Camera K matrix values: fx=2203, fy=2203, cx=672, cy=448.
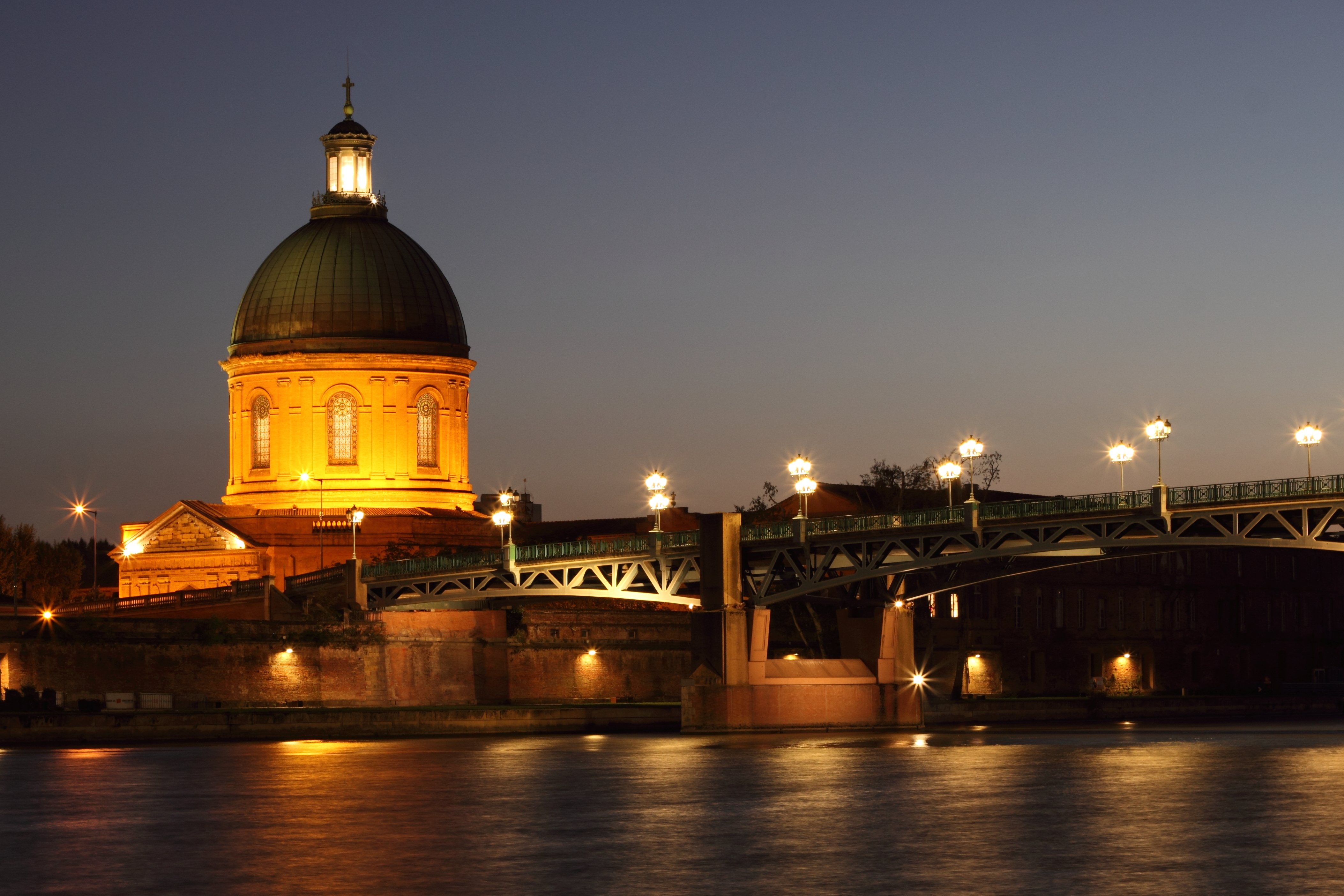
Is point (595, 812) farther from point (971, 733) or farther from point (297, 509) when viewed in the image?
point (297, 509)

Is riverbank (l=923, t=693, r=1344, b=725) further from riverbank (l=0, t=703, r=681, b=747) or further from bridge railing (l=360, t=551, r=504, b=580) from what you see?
bridge railing (l=360, t=551, r=504, b=580)

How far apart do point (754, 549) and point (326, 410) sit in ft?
126

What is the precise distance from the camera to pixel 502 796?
42844 mm

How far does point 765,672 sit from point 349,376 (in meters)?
40.1

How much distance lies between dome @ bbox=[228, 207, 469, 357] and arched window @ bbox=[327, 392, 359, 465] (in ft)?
9.64

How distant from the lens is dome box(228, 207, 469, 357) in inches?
4294

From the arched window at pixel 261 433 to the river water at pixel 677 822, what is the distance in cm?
5084

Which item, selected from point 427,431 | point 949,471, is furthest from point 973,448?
point 427,431

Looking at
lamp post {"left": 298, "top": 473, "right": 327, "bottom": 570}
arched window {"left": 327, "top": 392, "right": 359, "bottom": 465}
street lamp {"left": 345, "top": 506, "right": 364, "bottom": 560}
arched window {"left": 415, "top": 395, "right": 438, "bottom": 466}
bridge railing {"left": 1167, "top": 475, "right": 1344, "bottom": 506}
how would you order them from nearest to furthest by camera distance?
bridge railing {"left": 1167, "top": 475, "right": 1344, "bottom": 506} < street lamp {"left": 345, "top": 506, "right": 364, "bottom": 560} < lamp post {"left": 298, "top": 473, "right": 327, "bottom": 570} < arched window {"left": 327, "top": 392, "right": 359, "bottom": 465} < arched window {"left": 415, "top": 395, "right": 438, "bottom": 466}

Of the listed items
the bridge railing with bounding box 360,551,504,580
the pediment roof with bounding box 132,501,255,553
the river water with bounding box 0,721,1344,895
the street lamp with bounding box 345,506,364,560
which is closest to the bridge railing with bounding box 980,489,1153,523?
Answer: the river water with bounding box 0,721,1344,895

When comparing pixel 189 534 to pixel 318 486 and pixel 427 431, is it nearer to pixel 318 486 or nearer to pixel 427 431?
pixel 318 486

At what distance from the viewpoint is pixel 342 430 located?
110 metres

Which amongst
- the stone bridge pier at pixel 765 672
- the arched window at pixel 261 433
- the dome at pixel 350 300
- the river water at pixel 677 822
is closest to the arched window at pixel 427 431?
the dome at pixel 350 300

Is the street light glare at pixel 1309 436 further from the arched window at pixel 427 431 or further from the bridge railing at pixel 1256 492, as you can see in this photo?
the arched window at pixel 427 431
